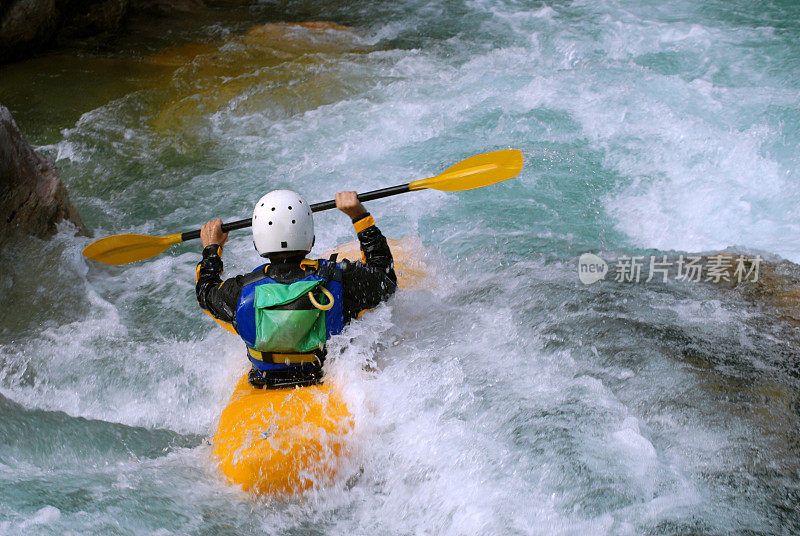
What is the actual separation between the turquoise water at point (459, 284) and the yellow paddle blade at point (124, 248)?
0.32 m

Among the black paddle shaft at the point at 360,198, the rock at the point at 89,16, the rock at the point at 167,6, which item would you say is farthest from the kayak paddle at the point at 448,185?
the rock at the point at 167,6

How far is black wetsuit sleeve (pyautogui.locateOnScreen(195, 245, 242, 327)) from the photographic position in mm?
2822

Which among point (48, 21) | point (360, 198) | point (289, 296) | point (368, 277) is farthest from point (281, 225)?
point (48, 21)

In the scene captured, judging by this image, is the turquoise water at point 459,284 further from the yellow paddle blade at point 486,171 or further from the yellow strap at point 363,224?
the yellow paddle blade at point 486,171

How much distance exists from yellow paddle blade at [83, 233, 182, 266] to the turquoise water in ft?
1.03

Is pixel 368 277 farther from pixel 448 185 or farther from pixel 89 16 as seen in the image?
pixel 89 16

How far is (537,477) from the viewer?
247cm

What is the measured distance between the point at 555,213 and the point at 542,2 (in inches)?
180

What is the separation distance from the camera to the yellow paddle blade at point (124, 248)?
3.84m

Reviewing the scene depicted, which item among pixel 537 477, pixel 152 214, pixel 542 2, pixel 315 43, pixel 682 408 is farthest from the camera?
pixel 542 2

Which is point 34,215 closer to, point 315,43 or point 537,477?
point 537,477

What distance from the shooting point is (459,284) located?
3.83 metres

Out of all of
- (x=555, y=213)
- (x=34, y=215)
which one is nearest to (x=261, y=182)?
(x=34, y=215)

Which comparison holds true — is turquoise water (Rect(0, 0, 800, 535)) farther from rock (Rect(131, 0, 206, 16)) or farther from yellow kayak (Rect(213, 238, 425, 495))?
rock (Rect(131, 0, 206, 16))
